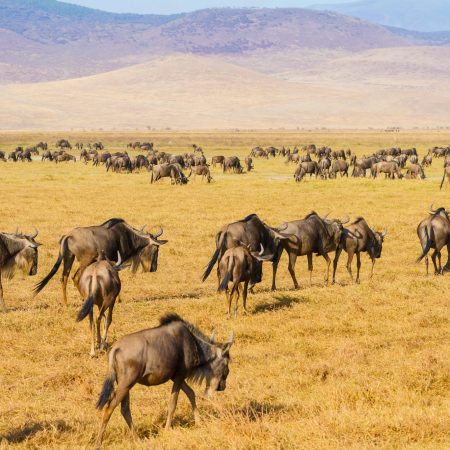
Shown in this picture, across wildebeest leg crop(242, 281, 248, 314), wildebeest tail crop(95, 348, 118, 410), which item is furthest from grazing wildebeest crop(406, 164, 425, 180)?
wildebeest tail crop(95, 348, 118, 410)

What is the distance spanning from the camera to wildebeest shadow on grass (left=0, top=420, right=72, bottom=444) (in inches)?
330

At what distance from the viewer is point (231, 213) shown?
28953mm

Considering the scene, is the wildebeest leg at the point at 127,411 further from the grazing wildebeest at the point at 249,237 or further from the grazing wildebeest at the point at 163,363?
the grazing wildebeest at the point at 249,237

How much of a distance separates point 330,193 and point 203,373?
28.8m

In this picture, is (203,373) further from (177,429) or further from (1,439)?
(1,439)

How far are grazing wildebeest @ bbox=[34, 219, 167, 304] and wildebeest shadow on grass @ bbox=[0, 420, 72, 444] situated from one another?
588 centimetres

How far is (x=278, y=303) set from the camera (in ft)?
49.1

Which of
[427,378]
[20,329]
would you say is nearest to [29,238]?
[20,329]

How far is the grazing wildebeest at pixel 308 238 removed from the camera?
55.1ft

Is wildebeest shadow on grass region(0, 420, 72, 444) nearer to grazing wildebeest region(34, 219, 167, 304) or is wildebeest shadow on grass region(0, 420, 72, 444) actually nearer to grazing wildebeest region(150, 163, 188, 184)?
grazing wildebeest region(34, 219, 167, 304)

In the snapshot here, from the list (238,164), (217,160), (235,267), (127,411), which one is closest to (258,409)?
(127,411)

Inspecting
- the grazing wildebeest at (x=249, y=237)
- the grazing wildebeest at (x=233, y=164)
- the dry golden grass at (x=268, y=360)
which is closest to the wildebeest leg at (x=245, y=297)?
the dry golden grass at (x=268, y=360)

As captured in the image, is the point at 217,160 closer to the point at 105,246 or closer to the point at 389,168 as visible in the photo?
the point at 389,168

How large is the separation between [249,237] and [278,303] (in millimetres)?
1686
